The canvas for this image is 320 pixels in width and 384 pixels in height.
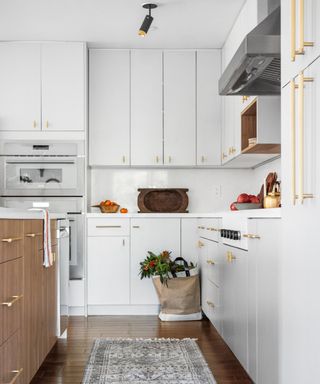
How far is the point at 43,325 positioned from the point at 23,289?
24.6 inches

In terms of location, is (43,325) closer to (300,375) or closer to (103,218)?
(300,375)

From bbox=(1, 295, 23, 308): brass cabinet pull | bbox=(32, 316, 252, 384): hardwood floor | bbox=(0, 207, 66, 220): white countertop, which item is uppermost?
bbox=(0, 207, 66, 220): white countertop

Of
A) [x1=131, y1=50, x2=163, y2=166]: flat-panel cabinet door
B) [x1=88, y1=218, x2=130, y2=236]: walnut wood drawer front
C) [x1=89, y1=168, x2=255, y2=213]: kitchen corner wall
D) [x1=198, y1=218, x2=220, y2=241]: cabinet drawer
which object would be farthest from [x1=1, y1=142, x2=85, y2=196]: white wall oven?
[x1=198, y1=218, x2=220, y2=241]: cabinet drawer

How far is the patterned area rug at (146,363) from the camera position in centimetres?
309

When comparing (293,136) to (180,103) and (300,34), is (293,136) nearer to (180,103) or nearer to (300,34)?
(300,34)

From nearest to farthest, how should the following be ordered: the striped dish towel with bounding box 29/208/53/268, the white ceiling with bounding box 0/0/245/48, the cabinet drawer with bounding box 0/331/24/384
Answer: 1. the cabinet drawer with bounding box 0/331/24/384
2. the striped dish towel with bounding box 29/208/53/268
3. the white ceiling with bounding box 0/0/245/48

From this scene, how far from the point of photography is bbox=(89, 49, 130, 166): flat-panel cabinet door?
5449 millimetres

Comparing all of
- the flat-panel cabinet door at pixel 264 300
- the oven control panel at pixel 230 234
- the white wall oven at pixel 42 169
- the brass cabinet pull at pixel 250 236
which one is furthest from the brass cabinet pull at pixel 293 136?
the white wall oven at pixel 42 169

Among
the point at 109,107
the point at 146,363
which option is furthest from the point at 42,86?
the point at 146,363

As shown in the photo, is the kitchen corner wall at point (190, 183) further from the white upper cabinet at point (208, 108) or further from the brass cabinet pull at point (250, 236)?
the brass cabinet pull at point (250, 236)

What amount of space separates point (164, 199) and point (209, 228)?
4.40 feet

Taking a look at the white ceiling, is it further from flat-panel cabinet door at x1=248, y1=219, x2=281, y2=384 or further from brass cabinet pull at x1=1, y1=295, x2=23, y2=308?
brass cabinet pull at x1=1, y1=295, x2=23, y2=308

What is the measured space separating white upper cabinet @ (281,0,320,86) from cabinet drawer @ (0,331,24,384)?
1537 millimetres

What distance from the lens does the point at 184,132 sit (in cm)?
552
